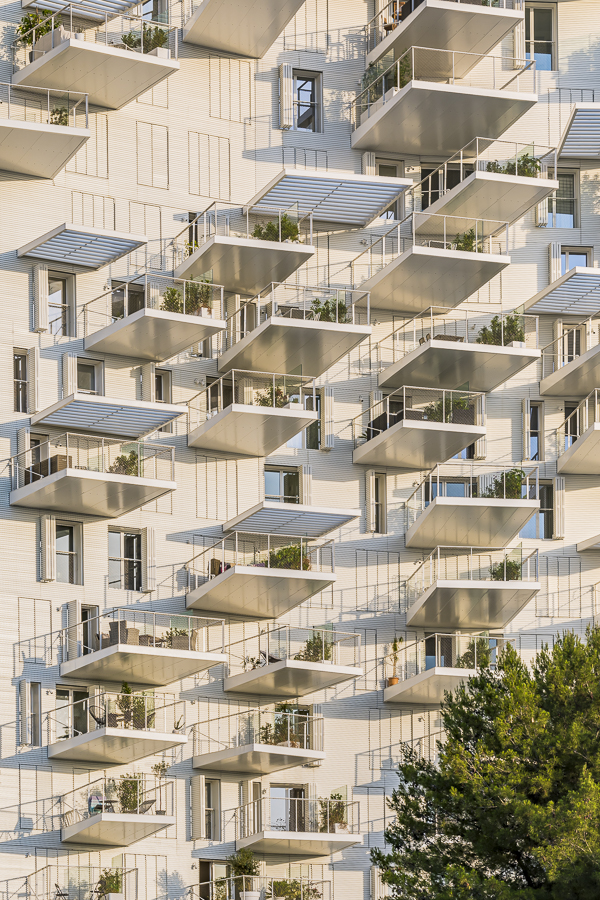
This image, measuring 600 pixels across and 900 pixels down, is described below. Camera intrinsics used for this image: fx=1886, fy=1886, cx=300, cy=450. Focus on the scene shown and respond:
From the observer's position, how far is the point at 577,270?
4912 cm

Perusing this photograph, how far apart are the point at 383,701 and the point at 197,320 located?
35.5ft

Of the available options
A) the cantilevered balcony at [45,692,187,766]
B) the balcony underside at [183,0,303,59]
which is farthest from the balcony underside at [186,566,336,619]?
the balcony underside at [183,0,303,59]

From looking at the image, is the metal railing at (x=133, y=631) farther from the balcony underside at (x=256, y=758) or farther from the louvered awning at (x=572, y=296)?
the louvered awning at (x=572, y=296)

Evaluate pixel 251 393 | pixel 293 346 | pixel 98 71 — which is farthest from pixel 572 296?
pixel 98 71

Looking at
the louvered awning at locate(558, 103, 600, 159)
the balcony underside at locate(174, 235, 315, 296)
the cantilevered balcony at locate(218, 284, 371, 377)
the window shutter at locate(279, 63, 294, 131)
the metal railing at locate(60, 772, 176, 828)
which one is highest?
the window shutter at locate(279, 63, 294, 131)

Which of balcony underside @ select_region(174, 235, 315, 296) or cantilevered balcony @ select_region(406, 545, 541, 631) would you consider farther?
balcony underside @ select_region(174, 235, 315, 296)

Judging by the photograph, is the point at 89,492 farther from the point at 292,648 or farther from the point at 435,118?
the point at 435,118

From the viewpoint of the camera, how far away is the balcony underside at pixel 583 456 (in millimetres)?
49062

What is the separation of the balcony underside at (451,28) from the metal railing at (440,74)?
1.13 feet

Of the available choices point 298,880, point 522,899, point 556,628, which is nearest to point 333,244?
point 556,628

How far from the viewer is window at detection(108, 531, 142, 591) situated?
46406 millimetres

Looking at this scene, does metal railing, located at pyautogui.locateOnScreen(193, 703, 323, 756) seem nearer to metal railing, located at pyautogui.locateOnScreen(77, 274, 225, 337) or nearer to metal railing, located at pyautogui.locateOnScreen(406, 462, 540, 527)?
metal railing, located at pyautogui.locateOnScreen(406, 462, 540, 527)

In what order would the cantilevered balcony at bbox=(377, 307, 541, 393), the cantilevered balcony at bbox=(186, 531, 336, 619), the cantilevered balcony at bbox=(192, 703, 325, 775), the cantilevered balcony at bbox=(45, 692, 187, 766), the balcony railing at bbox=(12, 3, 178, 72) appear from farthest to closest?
1. the cantilevered balcony at bbox=(377, 307, 541, 393)
2. the balcony railing at bbox=(12, 3, 178, 72)
3. the cantilevered balcony at bbox=(186, 531, 336, 619)
4. the cantilevered balcony at bbox=(192, 703, 325, 775)
5. the cantilevered balcony at bbox=(45, 692, 187, 766)

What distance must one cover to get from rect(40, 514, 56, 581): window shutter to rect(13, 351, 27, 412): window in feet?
9.17
